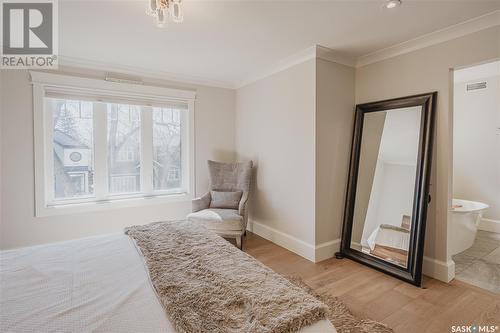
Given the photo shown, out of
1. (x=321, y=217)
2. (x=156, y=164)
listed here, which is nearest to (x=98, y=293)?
(x=321, y=217)

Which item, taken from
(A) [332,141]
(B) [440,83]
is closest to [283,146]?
(A) [332,141]

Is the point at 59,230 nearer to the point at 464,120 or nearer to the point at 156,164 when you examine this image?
the point at 156,164

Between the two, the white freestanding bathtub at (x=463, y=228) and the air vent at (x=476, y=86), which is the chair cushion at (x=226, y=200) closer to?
the white freestanding bathtub at (x=463, y=228)

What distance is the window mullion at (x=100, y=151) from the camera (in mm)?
3396

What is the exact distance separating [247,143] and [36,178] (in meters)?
2.72

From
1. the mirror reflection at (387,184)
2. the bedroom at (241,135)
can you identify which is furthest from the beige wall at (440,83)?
the mirror reflection at (387,184)

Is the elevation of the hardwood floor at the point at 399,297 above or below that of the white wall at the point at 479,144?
below

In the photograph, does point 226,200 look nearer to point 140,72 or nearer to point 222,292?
point 140,72

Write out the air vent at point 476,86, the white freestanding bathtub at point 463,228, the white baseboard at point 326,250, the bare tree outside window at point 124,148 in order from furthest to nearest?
the air vent at point 476,86, the bare tree outside window at point 124,148, the white freestanding bathtub at point 463,228, the white baseboard at point 326,250

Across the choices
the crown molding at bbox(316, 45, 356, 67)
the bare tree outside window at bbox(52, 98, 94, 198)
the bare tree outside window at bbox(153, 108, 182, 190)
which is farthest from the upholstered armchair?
the crown molding at bbox(316, 45, 356, 67)

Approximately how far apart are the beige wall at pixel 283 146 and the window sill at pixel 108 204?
1.20 m

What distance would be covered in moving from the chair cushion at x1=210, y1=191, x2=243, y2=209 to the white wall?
3.65 meters

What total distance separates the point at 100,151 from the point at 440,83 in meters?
3.96

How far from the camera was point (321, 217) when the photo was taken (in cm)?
297
